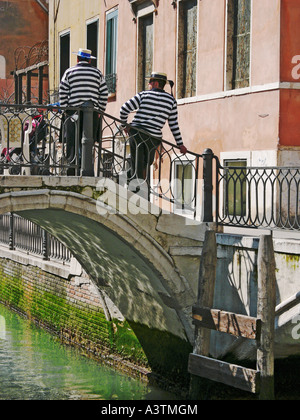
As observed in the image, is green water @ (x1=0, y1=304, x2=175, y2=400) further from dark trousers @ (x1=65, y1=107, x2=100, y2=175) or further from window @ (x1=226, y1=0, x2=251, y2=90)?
window @ (x1=226, y1=0, x2=251, y2=90)

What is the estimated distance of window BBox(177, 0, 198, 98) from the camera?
1262 cm

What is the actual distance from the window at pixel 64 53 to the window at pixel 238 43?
6773mm

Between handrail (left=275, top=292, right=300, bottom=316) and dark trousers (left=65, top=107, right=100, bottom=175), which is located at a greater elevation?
dark trousers (left=65, top=107, right=100, bottom=175)

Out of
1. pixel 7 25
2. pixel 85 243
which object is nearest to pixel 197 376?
pixel 85 243

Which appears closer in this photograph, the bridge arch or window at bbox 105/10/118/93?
the bridge arch

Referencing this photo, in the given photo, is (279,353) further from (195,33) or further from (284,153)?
(195,33)

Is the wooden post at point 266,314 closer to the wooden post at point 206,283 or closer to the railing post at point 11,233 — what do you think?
the wooden post at point 206,283

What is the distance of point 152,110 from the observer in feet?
30.6

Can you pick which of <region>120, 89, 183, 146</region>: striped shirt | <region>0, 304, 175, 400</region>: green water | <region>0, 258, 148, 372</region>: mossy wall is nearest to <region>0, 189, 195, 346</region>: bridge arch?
<region>0, 258, 148, 372</region>: mossy wall

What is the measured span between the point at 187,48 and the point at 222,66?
1292 millimetres

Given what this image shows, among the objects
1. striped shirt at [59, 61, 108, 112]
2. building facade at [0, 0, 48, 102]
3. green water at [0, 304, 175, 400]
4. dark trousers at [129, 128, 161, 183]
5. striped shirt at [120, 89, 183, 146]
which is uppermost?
building facade at [0, 0, 48, 102]

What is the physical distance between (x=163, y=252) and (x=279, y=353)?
5.07ft

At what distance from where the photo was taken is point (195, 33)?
12.6 meters

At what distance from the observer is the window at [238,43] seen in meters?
11.3
